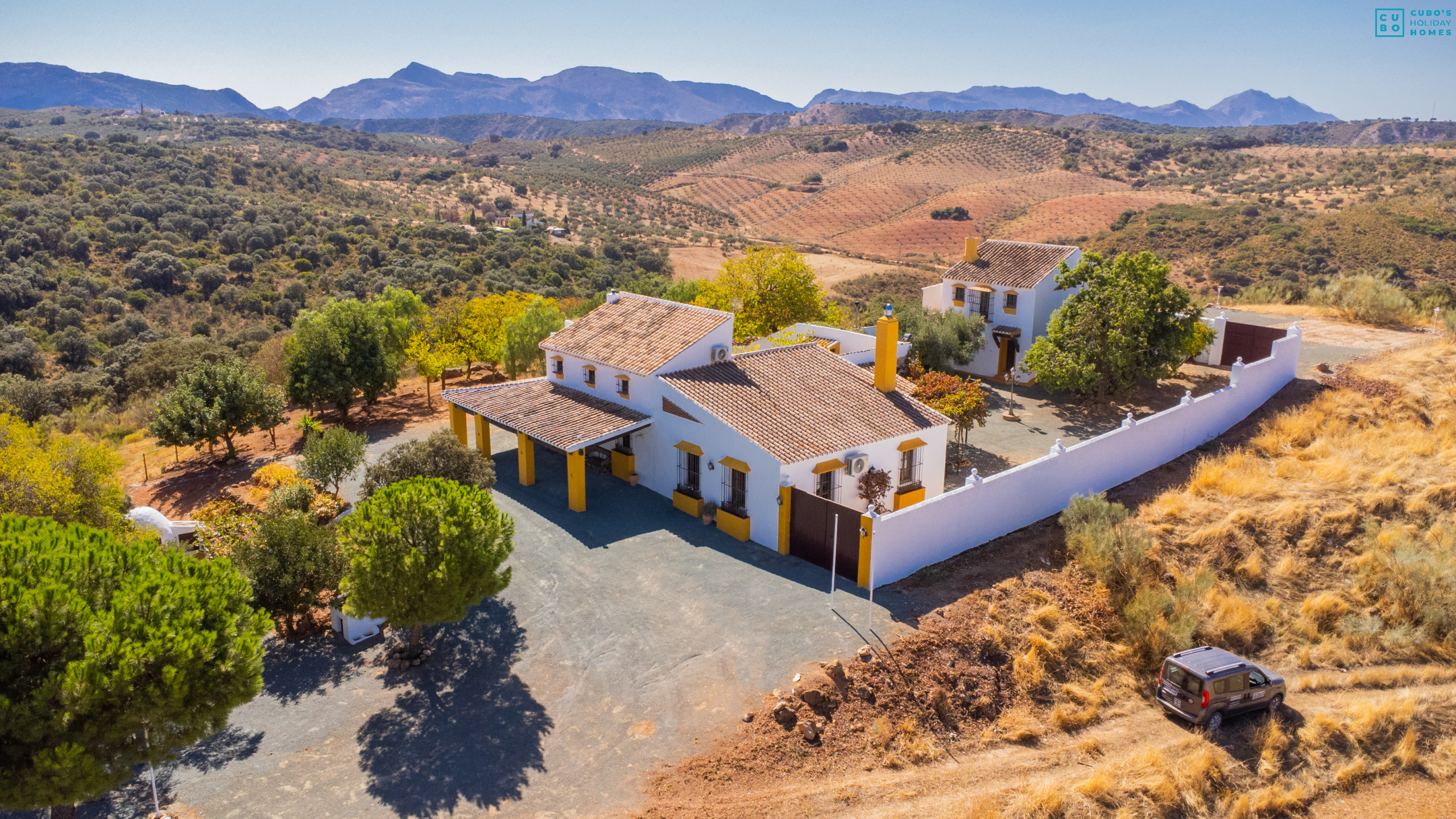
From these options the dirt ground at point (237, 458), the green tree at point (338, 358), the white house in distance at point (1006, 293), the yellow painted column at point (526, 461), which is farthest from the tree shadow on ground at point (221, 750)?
the white house in distance at point (1006, 293)

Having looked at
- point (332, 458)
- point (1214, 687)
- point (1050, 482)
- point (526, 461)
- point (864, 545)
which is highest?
point (332, 458)

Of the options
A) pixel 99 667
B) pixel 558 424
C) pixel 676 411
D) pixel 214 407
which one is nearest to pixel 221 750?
pixel 99 667

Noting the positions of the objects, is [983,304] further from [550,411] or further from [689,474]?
[550,411]

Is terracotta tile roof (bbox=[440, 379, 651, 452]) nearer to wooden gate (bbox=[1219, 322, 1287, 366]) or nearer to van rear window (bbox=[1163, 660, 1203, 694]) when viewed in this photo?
van rear window (bbox=[1163, 660, 1203, 694])

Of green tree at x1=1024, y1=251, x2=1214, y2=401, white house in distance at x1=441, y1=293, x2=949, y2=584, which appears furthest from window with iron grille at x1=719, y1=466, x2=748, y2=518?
green tree at x1=1024, y1=251, x2=1214, y2=401

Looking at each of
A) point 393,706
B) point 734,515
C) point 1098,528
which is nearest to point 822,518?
point 734,515
